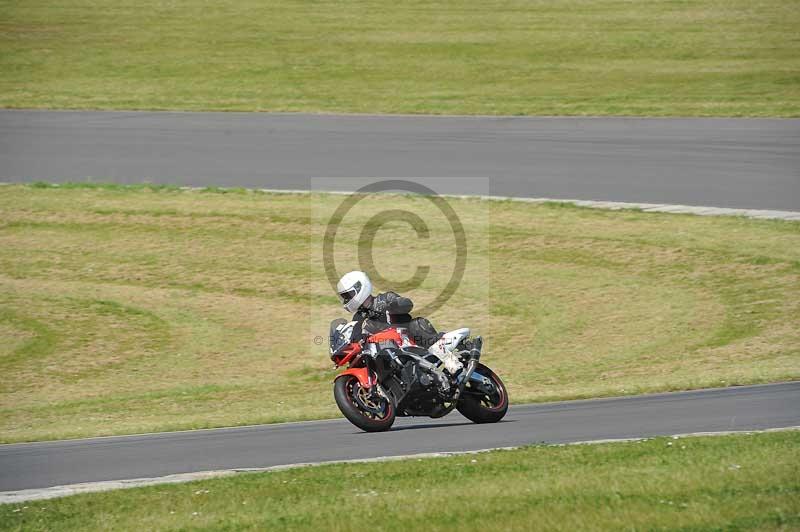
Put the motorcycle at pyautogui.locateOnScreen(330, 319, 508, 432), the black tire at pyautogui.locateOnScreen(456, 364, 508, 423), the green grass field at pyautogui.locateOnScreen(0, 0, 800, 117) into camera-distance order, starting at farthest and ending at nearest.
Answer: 1. the green grass field at pyautogui.locateOnScreen(0, 0, 800, 117)
2. the black tire at pyautogui.locateOnScreen(456, 364, 508, 423)
3. the motorcycle at pyautogui.locateOnScreen(330, 319, 508, 432)

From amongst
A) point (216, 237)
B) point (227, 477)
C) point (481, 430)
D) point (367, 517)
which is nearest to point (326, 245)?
point (216, 237)

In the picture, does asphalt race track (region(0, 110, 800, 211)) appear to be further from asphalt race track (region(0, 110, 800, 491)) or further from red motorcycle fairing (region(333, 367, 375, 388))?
red motorcycle fairing (region(333, 367, 375, 388))

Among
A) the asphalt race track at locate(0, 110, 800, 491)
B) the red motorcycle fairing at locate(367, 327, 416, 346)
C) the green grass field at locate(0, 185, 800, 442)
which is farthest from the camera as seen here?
the green grass field at locate(0, 185, 800, 442)

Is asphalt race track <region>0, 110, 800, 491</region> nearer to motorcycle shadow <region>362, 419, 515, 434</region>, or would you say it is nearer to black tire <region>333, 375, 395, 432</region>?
motorcycle shadow <region>362, 419, 515, 434</region>

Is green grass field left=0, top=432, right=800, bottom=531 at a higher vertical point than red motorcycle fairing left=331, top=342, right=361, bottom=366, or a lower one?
lower

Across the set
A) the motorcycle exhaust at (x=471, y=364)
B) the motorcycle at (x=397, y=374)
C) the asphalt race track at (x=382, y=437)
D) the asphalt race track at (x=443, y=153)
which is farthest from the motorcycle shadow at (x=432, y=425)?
the asphalt race track at (x=443, y=153)

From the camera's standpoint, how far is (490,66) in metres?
48.9

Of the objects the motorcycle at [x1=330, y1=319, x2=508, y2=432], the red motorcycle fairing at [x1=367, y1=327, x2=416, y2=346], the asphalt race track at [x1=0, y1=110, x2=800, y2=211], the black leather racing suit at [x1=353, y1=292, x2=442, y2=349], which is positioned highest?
the asphalt race track at [x1=0, y1=110, x2=800, y2=211]

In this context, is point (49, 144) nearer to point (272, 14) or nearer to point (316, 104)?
point (316, 104)

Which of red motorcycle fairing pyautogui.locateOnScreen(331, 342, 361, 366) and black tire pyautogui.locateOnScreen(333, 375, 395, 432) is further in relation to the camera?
red motorcycle fairing pyautogui.locateOnScreen(331, 342, 361, 366)

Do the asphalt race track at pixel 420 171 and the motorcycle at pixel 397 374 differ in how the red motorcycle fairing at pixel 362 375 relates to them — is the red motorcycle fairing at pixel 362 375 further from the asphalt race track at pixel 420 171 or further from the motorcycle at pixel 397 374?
the asphalt race track at pixel 420 171

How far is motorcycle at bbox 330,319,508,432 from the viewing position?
13195 millimetres

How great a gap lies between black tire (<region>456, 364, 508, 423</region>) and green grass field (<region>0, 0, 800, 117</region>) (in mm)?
25721

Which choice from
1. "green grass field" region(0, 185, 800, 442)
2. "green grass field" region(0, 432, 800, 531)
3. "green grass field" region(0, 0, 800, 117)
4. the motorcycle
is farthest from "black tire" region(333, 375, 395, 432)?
"green grass field" region(0, 0, 800, 117)
